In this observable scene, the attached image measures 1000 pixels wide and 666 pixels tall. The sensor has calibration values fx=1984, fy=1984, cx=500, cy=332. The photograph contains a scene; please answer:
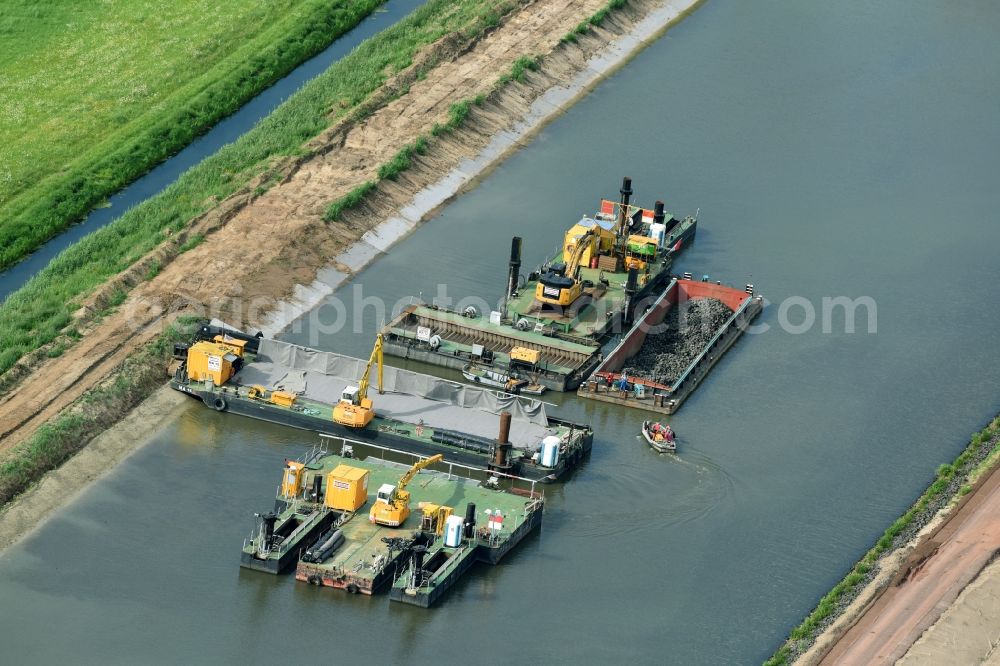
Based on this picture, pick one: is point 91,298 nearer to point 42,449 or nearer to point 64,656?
point 42,449

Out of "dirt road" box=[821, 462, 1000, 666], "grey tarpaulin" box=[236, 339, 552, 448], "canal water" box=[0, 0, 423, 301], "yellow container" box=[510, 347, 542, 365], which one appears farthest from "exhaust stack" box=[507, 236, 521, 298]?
"dirt road" box=[821, 462, 1000, 666]

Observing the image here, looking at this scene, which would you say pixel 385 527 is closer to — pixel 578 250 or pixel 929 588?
pixel 929 588

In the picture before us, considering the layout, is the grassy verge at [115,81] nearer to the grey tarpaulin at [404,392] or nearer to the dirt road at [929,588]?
the grey tarpaulin at [404,392]

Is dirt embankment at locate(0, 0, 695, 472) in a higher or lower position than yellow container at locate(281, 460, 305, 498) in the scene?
higher

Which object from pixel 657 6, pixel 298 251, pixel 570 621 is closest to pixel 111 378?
pixel 298 251

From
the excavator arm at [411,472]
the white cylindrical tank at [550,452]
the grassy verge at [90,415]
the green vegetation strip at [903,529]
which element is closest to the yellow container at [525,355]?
the white cylindrical tank at [550,452]

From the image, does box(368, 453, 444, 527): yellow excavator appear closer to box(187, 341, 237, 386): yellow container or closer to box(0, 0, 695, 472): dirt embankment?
box(187, 341, 237, 386): yellow container
